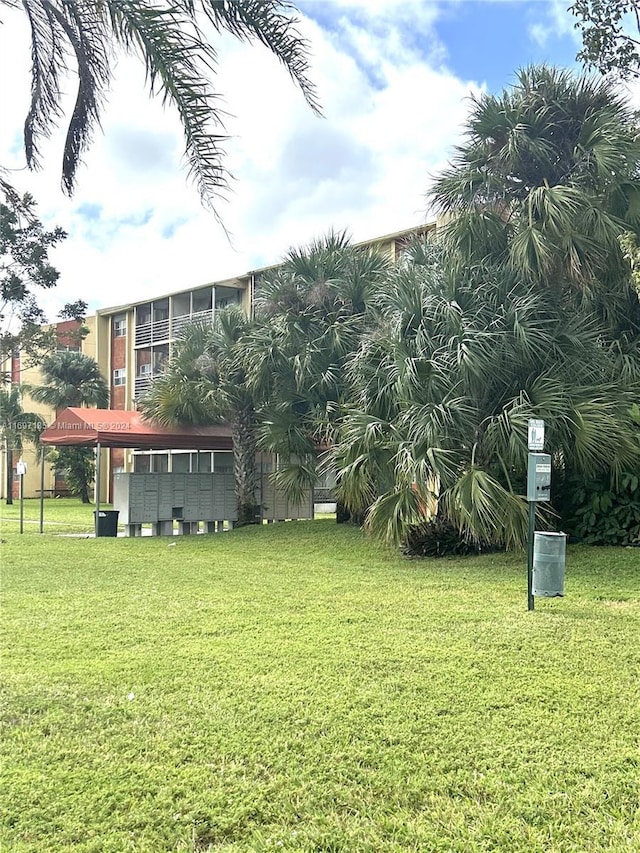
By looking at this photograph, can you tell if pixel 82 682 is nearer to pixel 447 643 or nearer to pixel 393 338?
pixel 447 643

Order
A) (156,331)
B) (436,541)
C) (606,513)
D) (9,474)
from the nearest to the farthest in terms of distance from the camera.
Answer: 1. (606,513)
2. (436,541)
3. (156,331)
4. (9,474)

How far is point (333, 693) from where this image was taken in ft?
16.9

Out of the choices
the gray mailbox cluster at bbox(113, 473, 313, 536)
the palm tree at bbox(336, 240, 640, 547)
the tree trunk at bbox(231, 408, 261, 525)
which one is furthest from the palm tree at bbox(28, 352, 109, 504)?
the palm tree at bbox(336, 240, 640, 547)

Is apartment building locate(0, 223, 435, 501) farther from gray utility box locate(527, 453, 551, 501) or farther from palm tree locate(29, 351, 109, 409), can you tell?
gray utility box locate(527, 453, 551, 501)

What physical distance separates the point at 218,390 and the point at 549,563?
1066 centimetres

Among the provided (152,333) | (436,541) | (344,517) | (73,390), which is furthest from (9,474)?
(436,541)

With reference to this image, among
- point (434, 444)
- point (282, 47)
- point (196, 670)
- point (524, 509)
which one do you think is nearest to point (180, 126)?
point (282, 47)

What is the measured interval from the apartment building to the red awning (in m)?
12.0

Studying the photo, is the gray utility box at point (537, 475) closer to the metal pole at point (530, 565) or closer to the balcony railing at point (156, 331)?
the metal pole at point (530, 565)

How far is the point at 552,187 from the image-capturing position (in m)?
11.7

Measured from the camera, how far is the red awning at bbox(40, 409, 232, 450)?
16891 mm

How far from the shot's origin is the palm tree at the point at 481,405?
10.8 metres

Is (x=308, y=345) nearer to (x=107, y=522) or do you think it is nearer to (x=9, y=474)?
(x=107, y=522)

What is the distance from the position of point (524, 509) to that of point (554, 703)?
5.98 metres
